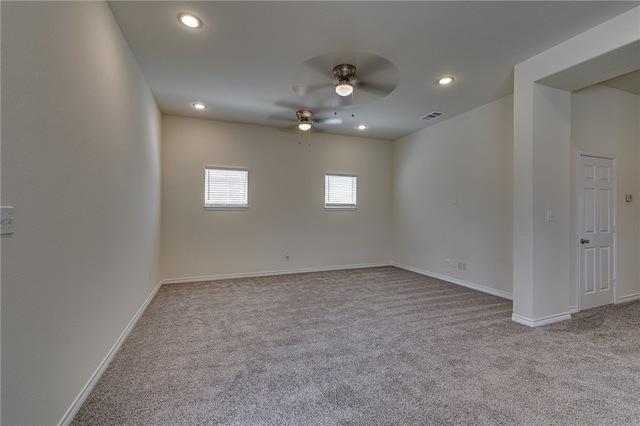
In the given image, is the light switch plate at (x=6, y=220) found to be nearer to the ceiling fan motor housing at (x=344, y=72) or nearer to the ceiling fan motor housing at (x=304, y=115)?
the ceiling fan motor housing at (x=344, y=72)

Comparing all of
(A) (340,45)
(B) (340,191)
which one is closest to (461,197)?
(B) (340,191)

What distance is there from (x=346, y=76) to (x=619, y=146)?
3996 mm

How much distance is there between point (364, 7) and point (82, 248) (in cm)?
271

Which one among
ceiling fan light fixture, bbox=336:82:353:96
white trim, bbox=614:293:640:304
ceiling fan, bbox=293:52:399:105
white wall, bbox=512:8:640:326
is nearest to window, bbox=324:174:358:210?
ceiling fan, bbox=293:52:399:105

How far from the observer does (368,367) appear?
2236 millimetres

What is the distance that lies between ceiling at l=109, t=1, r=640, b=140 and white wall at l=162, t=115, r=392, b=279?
1.01m

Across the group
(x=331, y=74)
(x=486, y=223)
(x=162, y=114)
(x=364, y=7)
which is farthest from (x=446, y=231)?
(x=162, y=114)

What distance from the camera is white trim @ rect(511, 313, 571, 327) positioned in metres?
3.02

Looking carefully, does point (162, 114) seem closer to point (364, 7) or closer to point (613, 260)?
point (364, 7)

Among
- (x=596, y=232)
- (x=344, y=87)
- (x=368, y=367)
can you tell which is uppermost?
(x=344, y=87)

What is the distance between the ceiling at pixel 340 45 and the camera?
2.25 m

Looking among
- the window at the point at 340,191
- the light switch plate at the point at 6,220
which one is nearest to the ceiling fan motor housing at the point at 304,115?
the window at the point at 340,191

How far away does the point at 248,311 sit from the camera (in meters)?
3.49

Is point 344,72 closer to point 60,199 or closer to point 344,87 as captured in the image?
point 344,87
